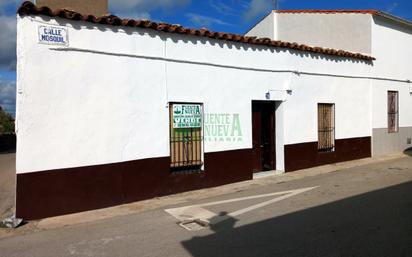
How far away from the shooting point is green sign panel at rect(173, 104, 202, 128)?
9.39m

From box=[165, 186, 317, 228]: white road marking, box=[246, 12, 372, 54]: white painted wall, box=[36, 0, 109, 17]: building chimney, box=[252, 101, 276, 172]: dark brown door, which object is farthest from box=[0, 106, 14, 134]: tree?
box=[165, 186, 317, 228]: white road marking

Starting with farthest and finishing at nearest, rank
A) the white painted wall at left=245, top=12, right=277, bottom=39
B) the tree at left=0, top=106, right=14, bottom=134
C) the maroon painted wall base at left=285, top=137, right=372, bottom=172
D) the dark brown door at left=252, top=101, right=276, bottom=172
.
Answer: the tree at left=0, top=106, right=14, bottom=134 → the white painted wall at left=245, top=12, right=277, bottom=39 → the maroon painted wall base at left=285, top=137, right=372, bottom=172 → the dark brown door at left=252, top=101, right=276, bottom=172

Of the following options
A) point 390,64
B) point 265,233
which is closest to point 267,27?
point 390,64

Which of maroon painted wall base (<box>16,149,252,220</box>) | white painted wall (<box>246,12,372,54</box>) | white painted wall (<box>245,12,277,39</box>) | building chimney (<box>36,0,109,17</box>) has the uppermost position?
white painted wall (<box>245,12,277,39</box>)

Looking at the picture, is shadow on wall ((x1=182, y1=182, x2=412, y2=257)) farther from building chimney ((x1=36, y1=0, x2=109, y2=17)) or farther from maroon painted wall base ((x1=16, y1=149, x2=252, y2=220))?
building chimney ((x1=36, y1=0, x2=109, y2=17))

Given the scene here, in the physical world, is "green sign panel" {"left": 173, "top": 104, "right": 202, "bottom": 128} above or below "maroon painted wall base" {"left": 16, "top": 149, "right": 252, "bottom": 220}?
above

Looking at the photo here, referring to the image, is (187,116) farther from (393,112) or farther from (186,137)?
(393,112)

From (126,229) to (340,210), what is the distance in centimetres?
360

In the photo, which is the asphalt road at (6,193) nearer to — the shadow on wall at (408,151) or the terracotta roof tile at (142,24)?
the terracotta roof tile at (142,24)

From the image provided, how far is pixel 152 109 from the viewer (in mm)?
8930

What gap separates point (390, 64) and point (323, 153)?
5137mm

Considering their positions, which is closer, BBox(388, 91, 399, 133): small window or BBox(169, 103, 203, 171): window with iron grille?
BBox(169, 103, 203, 171): window with iron grille

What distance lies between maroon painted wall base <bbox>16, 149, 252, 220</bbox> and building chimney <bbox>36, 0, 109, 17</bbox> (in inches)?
143

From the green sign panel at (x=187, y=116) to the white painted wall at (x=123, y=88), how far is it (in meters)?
0.17
